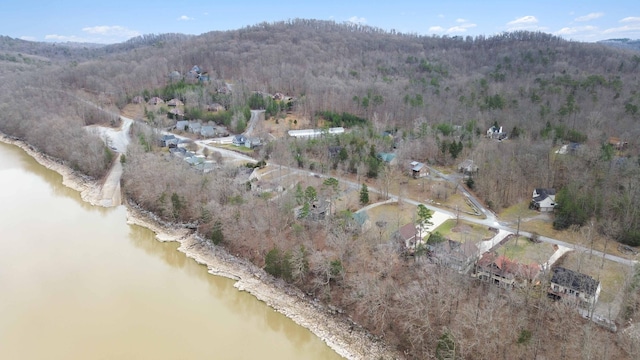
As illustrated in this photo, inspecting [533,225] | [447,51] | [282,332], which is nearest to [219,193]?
[282,332]

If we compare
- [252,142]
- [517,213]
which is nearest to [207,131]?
[252,142]

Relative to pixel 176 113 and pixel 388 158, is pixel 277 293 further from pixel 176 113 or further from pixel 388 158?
pixel 176 113

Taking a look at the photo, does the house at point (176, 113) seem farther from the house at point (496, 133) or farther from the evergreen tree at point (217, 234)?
the house at point (496, 133)

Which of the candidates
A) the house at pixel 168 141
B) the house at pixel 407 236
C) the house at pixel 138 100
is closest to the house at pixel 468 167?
the house at pixel 407 236

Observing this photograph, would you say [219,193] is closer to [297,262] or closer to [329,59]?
[297,262]

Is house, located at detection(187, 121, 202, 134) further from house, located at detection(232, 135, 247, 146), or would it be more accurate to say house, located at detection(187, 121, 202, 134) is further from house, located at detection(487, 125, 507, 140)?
house, located at detection(487, 125, 507, 140)
